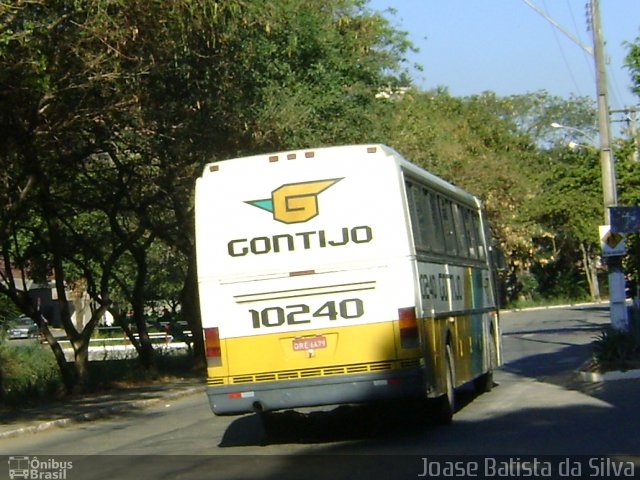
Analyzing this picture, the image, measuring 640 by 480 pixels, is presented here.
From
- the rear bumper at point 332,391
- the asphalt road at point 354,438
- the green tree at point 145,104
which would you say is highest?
the green tree at point 145,104

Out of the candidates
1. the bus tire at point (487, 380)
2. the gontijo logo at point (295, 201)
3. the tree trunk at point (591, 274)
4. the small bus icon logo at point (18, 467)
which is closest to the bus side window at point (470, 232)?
the bus tire at point (487, 380)

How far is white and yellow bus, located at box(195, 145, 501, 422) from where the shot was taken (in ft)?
43.1

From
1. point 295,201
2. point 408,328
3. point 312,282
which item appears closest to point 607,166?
point 408,328

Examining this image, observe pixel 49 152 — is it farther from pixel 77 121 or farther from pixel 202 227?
pixel 202 227

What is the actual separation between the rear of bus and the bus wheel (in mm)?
1580

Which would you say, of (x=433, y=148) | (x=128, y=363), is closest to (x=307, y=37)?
(x=128, y=363)

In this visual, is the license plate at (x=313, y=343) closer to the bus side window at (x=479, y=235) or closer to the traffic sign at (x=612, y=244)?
the bus side window at (x=479, y=235)

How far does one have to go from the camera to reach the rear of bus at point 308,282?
43.1ft

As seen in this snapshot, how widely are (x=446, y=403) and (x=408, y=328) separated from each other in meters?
1.97

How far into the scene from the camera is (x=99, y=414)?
19.9m

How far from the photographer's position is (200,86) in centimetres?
2033

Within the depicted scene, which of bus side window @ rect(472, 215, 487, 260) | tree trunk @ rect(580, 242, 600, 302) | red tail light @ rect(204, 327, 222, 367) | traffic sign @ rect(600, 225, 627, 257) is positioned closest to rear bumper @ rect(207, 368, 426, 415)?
red tail light @ rect(204, 327, 222, 367)

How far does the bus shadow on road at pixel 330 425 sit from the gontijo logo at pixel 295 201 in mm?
2839

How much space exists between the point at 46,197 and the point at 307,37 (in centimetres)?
693
